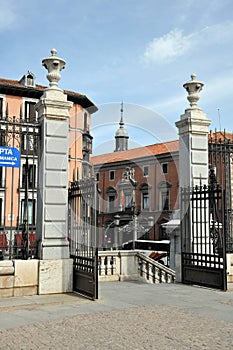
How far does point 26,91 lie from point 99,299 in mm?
28407

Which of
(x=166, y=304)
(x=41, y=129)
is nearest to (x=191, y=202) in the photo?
(x=166, y=304)

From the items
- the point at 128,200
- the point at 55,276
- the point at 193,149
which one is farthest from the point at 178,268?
the point at 128,200

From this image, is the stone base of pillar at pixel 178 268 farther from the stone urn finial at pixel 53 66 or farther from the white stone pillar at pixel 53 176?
the stone urn finial at pixel 53 66

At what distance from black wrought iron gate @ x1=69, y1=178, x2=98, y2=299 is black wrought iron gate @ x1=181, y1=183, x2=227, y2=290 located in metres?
2.65

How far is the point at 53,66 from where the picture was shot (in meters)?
10.1

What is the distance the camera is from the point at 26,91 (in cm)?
3475

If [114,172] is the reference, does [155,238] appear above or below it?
below

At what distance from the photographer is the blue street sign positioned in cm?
946

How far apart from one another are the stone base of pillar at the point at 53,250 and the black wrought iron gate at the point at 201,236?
320 cm

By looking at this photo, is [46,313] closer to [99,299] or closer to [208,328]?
[99,299]

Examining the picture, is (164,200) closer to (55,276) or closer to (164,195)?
(164,195)

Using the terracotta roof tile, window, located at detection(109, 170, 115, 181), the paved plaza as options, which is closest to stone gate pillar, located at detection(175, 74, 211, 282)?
the paved plaza

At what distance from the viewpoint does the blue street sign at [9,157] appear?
9461 millimetres

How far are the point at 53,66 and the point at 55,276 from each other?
480 cm
